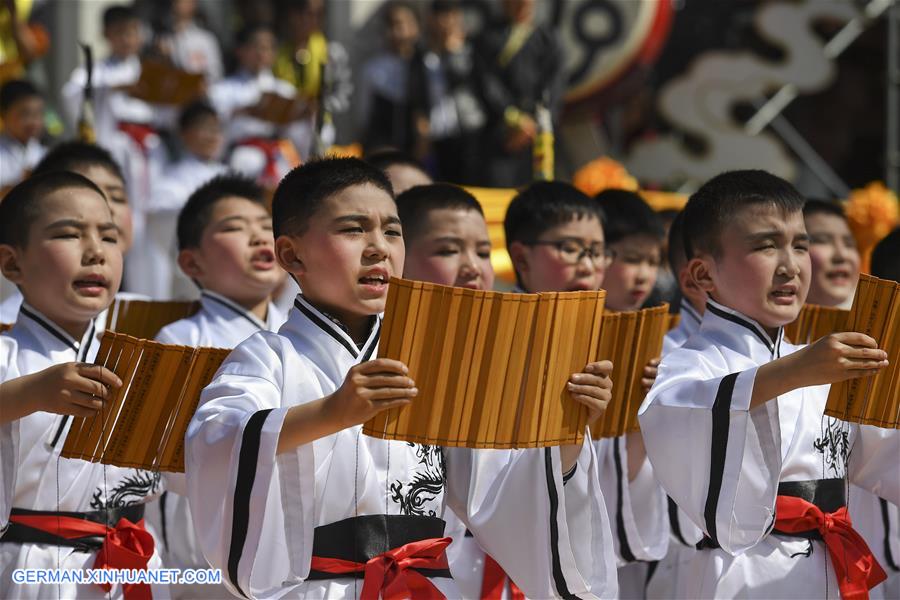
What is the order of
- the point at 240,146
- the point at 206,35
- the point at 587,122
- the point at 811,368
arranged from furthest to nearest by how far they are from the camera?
the point at 587,122 → the point at 206,35 → the point at 240,146 → the point at 811,368

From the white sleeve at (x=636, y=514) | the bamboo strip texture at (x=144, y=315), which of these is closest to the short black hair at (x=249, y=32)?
the bamboo strip texture at (x=144, y=315)

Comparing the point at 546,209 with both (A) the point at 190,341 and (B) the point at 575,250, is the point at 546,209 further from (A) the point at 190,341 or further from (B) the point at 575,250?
(A) the point at 190,341

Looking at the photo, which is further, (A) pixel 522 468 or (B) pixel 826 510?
(B) pixel 826 510

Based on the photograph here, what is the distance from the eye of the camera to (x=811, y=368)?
139 inches

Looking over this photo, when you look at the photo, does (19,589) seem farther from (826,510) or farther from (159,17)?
(159,17)

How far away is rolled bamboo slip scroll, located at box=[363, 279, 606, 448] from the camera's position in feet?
10.5

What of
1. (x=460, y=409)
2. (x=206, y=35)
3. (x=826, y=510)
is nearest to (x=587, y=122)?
(x=206, y=35)

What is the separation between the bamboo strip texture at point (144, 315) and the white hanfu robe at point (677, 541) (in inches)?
77.8

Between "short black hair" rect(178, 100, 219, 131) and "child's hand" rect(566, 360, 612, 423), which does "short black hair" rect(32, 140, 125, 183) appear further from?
"short black hair" rect(178, 100, 219, 131)

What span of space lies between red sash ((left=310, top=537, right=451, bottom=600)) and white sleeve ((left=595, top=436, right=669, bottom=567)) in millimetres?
1350

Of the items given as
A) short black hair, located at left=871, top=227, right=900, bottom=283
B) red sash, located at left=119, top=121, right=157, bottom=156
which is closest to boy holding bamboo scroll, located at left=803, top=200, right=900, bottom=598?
short black hair, located at left=871, top=227, right=900, bottom=283

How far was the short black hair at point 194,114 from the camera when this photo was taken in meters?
9.99

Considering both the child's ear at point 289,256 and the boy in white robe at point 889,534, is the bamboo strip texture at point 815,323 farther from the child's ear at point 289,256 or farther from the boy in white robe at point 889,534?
the child's ear at point 289,256

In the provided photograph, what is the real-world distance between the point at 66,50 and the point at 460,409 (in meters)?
9.61
